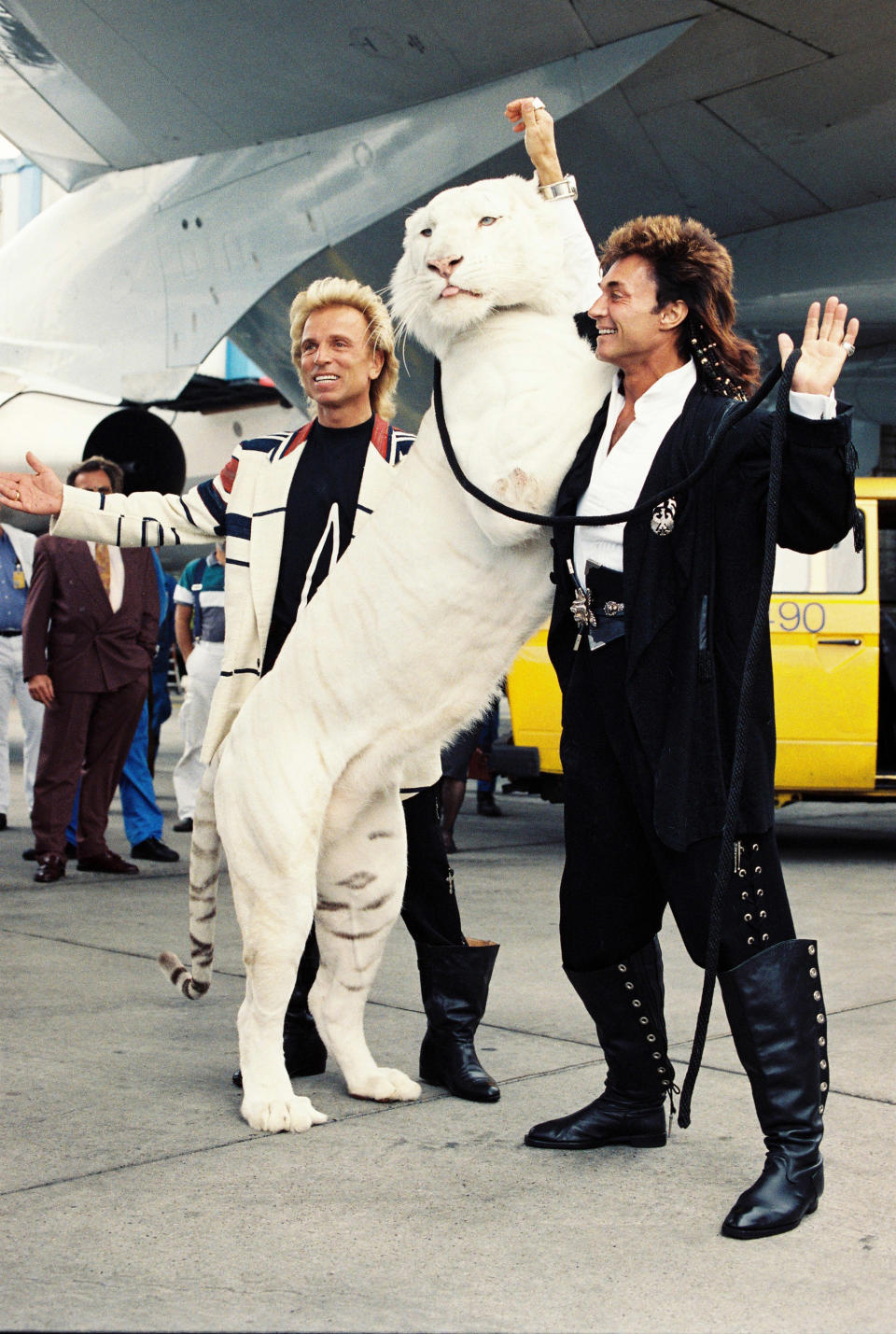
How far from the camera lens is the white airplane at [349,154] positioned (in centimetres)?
783

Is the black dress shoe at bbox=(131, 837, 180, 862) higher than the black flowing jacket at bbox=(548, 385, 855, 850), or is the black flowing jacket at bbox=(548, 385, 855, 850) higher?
the black flowing jacket at bbox=(548, 385, 855, 850)

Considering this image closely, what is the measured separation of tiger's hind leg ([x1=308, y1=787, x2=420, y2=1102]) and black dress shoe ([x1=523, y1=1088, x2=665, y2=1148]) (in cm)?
44

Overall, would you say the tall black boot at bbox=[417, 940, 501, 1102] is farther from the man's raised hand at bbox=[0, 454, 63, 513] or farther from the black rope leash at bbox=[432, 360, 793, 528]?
the man's raised hand at bbox=[0, 454, 63, 513]

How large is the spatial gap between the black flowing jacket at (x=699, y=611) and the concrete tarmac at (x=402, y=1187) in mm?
708

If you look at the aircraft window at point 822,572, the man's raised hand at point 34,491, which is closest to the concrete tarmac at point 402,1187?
the man's raised hand at point 34,491

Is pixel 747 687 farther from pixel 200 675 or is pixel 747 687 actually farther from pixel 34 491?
pixel 200 675

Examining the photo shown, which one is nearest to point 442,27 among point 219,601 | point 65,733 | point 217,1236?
point 219,601

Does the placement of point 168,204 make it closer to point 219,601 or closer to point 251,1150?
point 219,601

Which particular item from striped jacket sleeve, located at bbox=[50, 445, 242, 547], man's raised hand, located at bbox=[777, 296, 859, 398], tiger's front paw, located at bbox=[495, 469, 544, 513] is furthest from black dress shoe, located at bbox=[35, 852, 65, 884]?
man's raised hand, located at bbox=[777, 296, 859, 398]

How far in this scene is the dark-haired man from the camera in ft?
8.19

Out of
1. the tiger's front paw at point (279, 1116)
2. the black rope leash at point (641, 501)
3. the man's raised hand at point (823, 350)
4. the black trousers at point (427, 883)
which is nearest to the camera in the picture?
the man's raised hand at point (823, 350)

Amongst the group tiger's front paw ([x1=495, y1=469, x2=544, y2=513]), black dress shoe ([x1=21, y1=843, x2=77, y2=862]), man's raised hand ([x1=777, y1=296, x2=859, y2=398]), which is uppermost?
man's raised hand ([x1=777, y1=296, x2=859, y2=398])

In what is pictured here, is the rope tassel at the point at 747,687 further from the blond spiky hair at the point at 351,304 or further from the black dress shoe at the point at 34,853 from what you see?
the black dress shoe at the point at 34,853

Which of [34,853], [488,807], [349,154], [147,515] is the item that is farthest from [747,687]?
[349,154]
